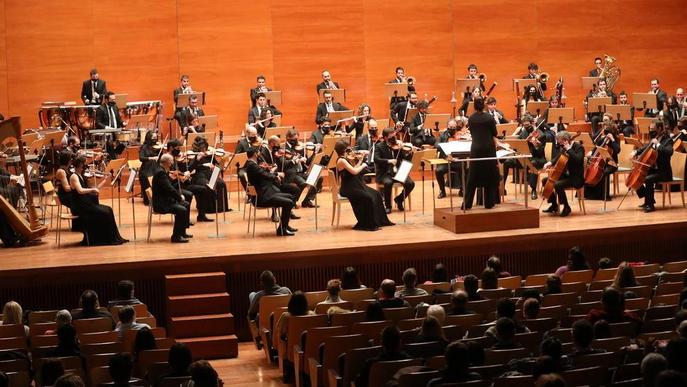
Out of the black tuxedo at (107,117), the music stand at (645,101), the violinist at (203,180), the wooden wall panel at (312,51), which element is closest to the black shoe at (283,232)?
the violinist at (203,180)

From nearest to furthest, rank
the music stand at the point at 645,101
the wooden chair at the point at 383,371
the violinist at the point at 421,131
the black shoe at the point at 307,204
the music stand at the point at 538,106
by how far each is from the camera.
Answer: the wooden chair at the point at 383,371 → the black shoe at the point at 307,204 → the music stand at the point at 538,106 → the violinist at the point at 421,131 → the music stand at the point at 645,101

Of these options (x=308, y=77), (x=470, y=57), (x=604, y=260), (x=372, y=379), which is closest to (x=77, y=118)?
(x=308, y=77)

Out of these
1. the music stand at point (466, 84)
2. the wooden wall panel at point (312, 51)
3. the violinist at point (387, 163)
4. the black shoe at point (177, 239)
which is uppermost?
the wooden wall panel at point (312, 51)

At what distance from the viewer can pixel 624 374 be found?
280 inches

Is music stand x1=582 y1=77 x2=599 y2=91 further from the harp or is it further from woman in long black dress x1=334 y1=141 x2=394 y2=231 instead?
the harp

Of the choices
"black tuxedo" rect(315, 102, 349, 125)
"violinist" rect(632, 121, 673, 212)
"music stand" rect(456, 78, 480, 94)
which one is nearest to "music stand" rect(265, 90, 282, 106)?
"black tuxedo" rect(315, 102, 349, 125)

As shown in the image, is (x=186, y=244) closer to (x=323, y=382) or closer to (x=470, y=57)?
(x=323, y=382)

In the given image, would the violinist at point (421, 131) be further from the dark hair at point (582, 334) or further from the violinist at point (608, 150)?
the dark hair at point (582, 334)

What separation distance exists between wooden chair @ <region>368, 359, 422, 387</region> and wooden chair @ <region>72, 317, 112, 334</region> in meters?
2.97

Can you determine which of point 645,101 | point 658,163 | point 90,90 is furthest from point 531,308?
point 90,90

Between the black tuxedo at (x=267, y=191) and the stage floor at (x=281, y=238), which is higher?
the black tuxedo at (x=267, y=191)

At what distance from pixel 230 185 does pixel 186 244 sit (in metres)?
4.88

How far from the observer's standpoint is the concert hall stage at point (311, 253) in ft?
39.1

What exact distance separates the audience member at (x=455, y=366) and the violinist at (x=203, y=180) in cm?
792
